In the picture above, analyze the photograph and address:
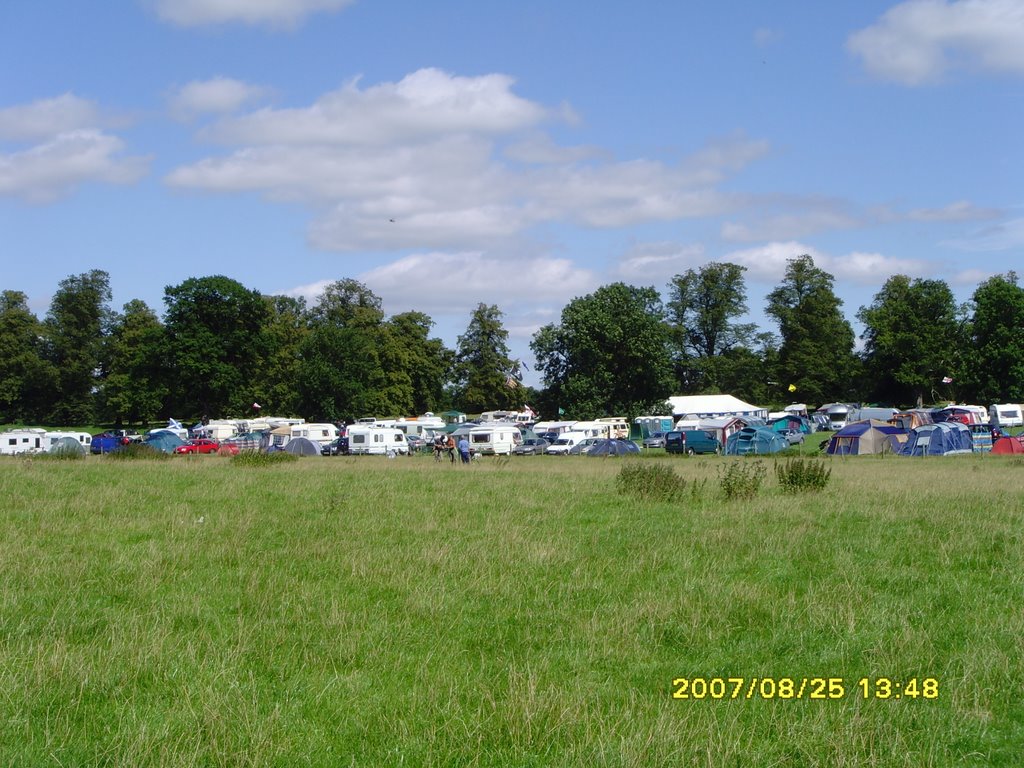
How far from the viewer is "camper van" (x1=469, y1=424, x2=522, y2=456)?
56.2 meters

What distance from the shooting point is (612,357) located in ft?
245

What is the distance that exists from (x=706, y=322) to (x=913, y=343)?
2165 centimetres

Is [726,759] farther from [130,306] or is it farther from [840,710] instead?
[130,306]

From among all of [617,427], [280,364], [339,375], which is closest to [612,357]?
[617,427]

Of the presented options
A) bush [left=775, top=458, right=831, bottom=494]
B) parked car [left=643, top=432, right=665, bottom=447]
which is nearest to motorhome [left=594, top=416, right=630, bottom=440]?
parked car [left=643, top=432, right=665, bottom=447]

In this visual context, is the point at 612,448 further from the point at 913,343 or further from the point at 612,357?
the point at 913,343

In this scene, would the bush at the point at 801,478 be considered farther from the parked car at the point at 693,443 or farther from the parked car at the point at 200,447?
the parked car at the point at 200,447

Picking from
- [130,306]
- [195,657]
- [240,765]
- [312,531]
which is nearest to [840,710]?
[240,765]

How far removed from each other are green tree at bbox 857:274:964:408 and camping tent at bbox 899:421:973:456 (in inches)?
1573

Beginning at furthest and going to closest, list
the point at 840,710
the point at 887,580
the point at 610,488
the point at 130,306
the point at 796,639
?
the point at 130,306, the point at 610,488, the point at 887,580, the point at 796,639, the point at 840,710

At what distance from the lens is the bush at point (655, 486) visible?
682 inches

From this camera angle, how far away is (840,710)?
6.09 meters

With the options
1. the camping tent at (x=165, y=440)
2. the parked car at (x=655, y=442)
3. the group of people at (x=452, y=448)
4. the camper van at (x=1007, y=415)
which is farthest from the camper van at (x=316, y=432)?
the camper van at (x=1007, y=415)

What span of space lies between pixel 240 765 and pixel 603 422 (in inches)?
2386
